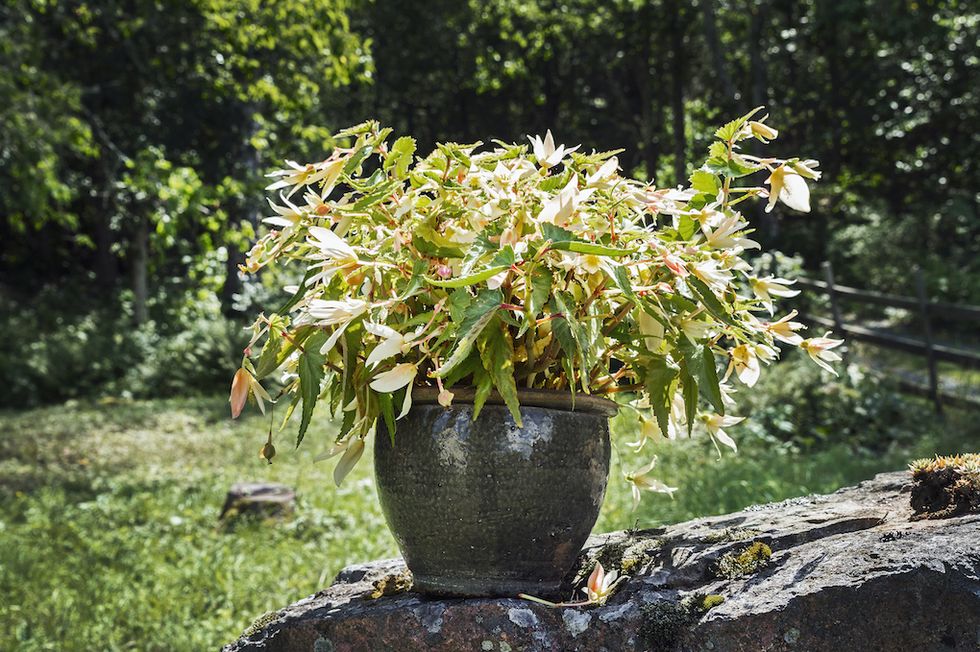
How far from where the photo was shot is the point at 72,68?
653 inches

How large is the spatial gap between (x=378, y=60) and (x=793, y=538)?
23776mm


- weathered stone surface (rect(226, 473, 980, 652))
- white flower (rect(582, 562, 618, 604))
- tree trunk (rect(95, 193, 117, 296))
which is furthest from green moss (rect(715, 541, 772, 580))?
tree trunk (rect(95, 193, 117, 296))

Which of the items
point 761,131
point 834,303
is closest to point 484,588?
point 761,131

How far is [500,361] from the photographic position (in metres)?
1.91

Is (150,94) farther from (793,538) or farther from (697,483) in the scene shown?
(793,538)

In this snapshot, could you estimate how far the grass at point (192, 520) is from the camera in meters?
4.72

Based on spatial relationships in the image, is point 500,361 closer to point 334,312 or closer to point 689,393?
point 334,312

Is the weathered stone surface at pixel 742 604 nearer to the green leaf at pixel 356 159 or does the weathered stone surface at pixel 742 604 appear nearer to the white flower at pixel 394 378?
the white flower at pixel 394 378

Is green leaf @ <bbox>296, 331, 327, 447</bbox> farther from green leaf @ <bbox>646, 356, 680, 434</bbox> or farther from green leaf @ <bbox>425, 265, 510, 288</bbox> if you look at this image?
green leaf @ <bbox>646, 356, 680, 434</bbox>

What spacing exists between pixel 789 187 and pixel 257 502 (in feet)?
17.2

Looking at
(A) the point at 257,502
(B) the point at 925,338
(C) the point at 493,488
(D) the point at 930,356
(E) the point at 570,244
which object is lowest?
(D) the point at 930,356

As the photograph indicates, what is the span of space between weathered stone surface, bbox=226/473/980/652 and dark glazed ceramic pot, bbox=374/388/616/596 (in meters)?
0.09

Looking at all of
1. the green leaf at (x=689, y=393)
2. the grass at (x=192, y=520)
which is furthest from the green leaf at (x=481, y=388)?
the grass at (x=192, y=520)

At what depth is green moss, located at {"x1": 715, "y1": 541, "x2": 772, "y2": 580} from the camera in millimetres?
2096
